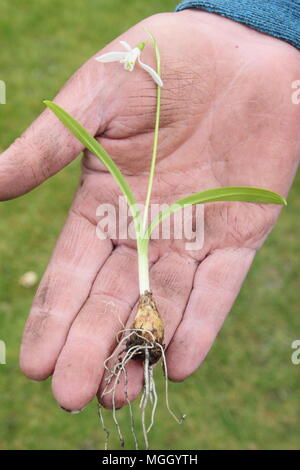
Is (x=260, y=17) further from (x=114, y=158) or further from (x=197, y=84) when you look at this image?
(x=114, y=158)

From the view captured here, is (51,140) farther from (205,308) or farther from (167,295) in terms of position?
(205,308)

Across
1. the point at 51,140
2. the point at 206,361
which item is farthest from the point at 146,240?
the point at 206,361

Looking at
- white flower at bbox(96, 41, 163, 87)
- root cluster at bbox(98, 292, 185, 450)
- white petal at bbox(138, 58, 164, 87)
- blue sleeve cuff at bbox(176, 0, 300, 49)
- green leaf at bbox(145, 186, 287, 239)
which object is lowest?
root cluster at bbox(98, 292, 185, 450)

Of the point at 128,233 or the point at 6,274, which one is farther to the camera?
the point at 6,274

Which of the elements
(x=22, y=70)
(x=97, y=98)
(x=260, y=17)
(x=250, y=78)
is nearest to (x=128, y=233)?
(x=97, y=98)

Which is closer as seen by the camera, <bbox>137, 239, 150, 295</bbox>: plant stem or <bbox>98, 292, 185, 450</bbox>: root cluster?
<bbox>98, 292, 185, 450</bbox>: root cluster

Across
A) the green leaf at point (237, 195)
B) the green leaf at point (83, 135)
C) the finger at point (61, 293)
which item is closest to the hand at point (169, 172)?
the finger at point (61, 293)

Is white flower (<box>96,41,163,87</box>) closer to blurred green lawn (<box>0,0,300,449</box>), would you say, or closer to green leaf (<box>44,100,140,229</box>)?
green leaf (<box>44,100,140,229</box>)

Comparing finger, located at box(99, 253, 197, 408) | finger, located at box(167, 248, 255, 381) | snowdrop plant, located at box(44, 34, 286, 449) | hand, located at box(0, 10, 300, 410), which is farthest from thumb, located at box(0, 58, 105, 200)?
finger, located at box(167, 248, 255, 381)
